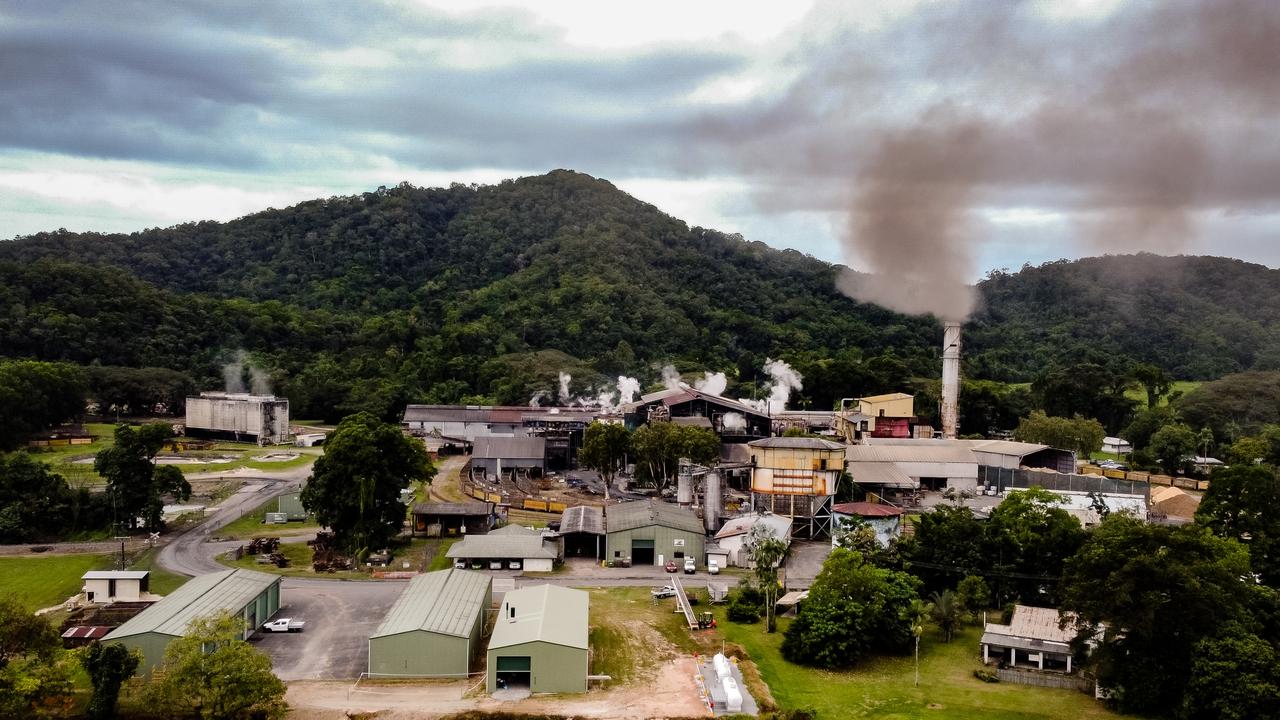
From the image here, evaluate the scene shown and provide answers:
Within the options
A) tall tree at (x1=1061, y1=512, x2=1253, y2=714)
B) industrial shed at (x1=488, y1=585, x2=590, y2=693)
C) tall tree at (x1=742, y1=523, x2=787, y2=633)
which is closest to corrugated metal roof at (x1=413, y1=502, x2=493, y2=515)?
tall tree at (x1=742, y1=523, x2=787, y2=633)

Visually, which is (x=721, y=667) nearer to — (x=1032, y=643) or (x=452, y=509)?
(x=1032, y=643)

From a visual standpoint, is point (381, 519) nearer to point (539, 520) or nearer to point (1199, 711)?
point (539, 520)

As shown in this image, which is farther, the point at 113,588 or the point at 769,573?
the point at 769,573

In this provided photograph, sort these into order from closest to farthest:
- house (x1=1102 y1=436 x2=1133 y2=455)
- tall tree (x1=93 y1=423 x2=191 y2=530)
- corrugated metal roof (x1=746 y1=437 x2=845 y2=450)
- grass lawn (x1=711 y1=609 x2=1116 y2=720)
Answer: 1. grass lawn (x1=711 y1=609 x2=1116 y2=720)
2. tall tree (x1=93 y1=423 x2=191 y2=530)
3. corrugated metal roof (x1=746 y1=437 x2=845 y2=450)
4. house (x1=1102 y1=436 x2=1133 y2=455)

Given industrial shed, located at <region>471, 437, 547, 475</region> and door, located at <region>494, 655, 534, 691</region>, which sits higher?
industrial shed, located at <region>471, 437, 547, 475</region>

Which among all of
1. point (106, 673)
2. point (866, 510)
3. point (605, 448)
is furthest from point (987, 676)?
point (605, 448)

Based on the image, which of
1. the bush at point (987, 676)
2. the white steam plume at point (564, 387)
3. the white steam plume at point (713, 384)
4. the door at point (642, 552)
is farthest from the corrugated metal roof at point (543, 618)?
the white steam plume at point (564, 387)

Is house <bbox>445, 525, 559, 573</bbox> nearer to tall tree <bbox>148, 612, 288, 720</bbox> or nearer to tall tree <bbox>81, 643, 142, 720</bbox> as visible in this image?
tall tree <bbox>148, 612, 288, 720</bbox>
